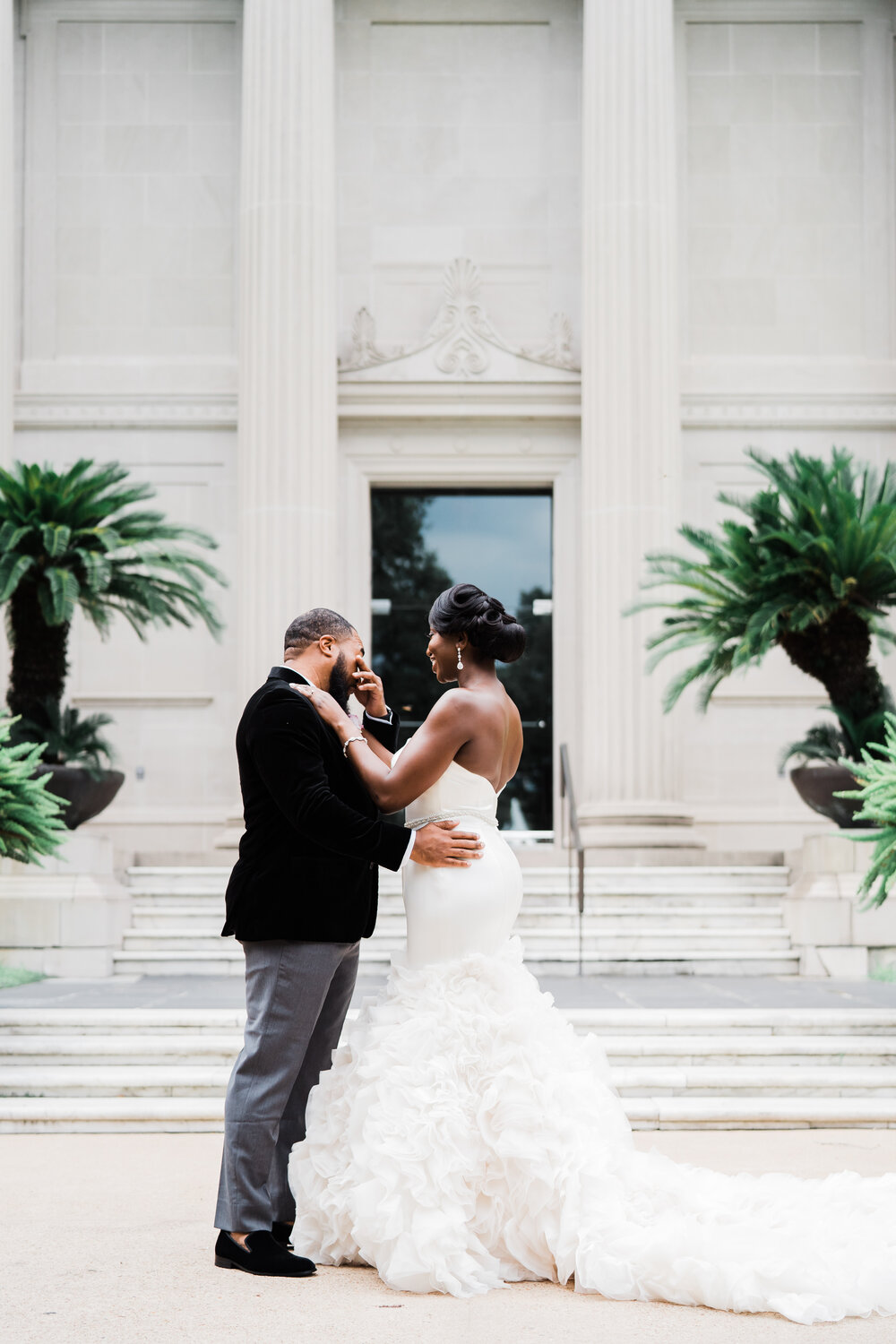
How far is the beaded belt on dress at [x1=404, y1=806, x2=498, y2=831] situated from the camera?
4637 millimetres

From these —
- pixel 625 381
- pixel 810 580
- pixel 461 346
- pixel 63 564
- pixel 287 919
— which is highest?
pixel 461 346

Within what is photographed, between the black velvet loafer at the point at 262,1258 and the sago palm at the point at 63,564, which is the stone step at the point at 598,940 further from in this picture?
the black velvet loafer at the point at 262,1258

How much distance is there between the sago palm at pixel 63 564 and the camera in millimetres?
12188

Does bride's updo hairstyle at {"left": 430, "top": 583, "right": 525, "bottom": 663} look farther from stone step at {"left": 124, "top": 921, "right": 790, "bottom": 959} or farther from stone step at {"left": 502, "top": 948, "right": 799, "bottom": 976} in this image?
stone step at {"left": 124, "top": 921, "right": 790, "bottom": 959}

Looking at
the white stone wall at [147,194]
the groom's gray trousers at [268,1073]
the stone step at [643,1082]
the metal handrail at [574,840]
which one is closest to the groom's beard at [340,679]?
the groom's gray trousers at [268,1073]

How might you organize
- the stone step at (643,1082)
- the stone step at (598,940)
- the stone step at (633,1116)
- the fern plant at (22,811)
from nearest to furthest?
the stone step at (633,1116) < the stone step at (643,1082) < the fern plant at (22,811) < the stone step at (598,940)

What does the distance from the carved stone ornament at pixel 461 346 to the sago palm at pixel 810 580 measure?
4.54 m

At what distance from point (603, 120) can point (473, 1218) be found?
13994mm

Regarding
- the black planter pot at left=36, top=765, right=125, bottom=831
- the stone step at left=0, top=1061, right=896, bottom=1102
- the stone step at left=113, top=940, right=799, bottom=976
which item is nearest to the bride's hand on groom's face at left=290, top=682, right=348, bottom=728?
the stone step at left=0, top=1061, right=896, bottom=1102

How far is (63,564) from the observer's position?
495 inches

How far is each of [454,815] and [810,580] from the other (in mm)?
8346

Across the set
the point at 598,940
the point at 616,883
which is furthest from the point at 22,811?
the point at 616,883

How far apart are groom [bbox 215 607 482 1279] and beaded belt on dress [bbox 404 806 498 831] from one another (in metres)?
0.03

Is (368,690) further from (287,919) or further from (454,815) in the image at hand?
(287,919)
